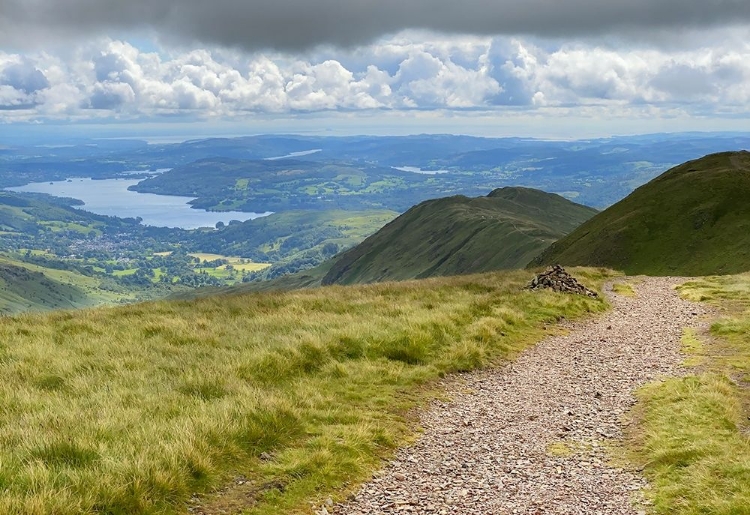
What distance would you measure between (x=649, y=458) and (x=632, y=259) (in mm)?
87573

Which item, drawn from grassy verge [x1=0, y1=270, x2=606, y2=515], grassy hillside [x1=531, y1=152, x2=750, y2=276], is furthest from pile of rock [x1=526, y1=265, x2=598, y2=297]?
grassy hillside [x1=531, y1=152, x2=750, y2=276]

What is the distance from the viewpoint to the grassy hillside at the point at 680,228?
261 feet

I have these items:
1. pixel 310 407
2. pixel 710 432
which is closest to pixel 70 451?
pixel 310 407

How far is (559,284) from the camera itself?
31.4m

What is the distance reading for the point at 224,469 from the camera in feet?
32.4

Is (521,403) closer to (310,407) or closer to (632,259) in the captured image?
(310,407)

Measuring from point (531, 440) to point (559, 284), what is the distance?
67.7ft

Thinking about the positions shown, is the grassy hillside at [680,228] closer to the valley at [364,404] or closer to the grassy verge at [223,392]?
the valley at [364,404]

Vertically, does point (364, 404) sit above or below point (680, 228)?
above

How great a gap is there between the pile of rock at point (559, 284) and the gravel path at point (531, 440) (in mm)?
9413

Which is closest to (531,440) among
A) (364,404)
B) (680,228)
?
(364,404)

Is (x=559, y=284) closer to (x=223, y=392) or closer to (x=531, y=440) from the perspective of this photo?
(x=531, y=440)

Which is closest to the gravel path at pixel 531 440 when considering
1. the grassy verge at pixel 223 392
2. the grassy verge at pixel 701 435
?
the grassy verge at pixel 701 435

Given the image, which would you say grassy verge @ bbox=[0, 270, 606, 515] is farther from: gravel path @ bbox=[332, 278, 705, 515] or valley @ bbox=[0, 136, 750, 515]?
gravel path @ bbox=[332, 278, 705, 515]
